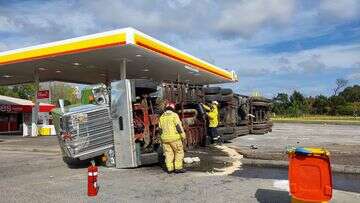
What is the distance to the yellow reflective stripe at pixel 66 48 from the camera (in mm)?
21656

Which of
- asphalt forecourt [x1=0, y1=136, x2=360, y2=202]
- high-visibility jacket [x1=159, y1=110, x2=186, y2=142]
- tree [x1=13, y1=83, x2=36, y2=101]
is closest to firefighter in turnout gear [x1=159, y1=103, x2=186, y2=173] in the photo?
high-visibility jacket [x1=159, y1=110, x2=186, y2=142]

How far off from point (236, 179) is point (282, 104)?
3015 inches

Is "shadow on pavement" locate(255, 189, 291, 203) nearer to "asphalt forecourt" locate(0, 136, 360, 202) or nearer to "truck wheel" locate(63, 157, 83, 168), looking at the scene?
"asphalt forecourt" locate(0, 136, 360, 202)

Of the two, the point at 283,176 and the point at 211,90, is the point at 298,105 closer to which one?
the point at 211,90

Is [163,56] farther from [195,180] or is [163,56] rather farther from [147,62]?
[195,180]

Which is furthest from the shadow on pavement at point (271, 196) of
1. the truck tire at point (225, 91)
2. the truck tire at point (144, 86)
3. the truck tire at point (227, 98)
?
the truck tire at point (225, 91)

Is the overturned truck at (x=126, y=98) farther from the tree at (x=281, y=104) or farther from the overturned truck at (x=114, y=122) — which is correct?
the tree at (x=281, y=104)

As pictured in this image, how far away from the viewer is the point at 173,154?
1123 centimetres

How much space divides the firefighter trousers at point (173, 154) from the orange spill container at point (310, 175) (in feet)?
14.7

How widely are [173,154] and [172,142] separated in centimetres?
30

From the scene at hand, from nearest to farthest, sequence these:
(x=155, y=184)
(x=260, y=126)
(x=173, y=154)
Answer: (x=155, y=184) < (x=173, y=154) < (x=260, y=126)

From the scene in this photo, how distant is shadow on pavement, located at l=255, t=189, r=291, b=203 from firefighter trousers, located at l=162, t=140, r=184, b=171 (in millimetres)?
2699

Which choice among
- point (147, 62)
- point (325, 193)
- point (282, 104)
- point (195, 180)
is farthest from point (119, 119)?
point (282, 104)

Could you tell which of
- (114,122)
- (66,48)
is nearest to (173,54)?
(66,48)
